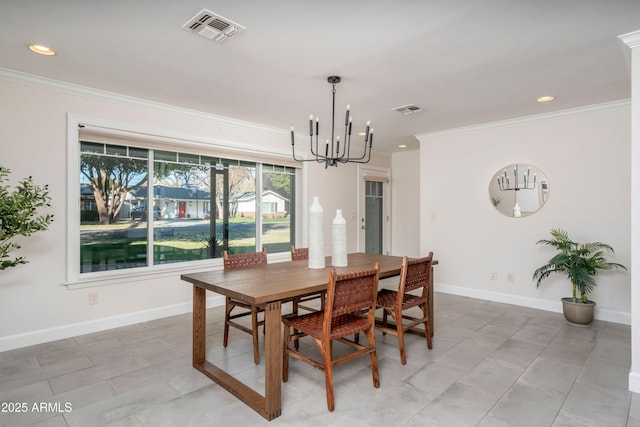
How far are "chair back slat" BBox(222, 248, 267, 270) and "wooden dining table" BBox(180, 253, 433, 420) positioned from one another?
215 millimetres

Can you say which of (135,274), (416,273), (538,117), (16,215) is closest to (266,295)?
(416,273)

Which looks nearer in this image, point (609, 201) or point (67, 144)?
point (67, 144)

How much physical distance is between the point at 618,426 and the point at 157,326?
12.4 ft

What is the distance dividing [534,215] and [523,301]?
1101 millimetres

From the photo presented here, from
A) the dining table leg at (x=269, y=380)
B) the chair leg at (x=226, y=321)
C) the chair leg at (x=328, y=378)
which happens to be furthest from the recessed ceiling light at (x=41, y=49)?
the chair leg at (x=328, y=378)

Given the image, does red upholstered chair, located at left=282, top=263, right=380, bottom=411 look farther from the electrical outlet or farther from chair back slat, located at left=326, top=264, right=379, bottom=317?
the electrical outlet

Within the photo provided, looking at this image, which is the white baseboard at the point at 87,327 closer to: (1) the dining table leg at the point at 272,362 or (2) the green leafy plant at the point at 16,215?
(2) the green leafy plant at the point at 16,215

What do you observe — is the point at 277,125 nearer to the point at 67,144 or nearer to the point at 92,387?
the point at 67,144

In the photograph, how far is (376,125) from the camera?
482cm

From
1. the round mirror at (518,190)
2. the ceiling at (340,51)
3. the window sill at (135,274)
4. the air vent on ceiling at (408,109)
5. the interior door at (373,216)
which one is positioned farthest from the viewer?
the interior door at (373,216)

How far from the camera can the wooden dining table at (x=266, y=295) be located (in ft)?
6.94

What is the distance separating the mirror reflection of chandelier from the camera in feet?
14.8

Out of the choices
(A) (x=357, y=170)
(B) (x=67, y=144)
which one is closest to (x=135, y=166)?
(B) (x=67, y=144)

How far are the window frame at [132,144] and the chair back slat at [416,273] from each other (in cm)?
258
